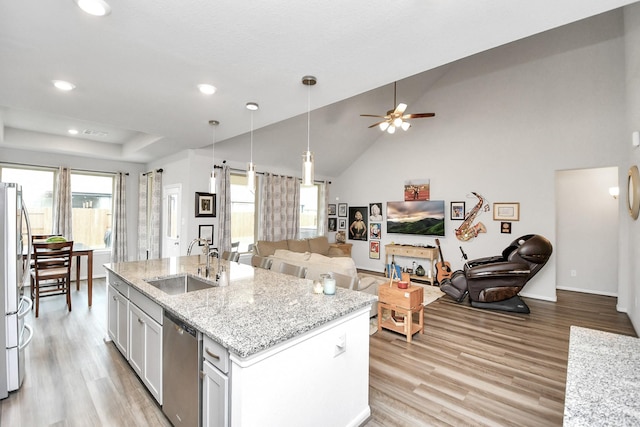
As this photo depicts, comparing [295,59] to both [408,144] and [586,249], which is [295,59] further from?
[586,249]

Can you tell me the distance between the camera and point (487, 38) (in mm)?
1901

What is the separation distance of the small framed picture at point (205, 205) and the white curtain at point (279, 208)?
4.01ft

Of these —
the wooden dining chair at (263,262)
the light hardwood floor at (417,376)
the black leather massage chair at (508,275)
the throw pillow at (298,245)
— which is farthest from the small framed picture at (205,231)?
the black leather massage chair at (508,275)

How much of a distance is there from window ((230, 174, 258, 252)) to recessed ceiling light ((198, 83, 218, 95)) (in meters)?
3.49

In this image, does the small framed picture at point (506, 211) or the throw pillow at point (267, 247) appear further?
the throw pillow at point (267, 247)

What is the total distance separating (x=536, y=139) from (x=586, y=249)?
2.48m

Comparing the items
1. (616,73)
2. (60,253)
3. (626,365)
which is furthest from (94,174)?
(616,73)

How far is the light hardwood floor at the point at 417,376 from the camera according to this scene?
7.14ft

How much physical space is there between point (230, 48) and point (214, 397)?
2.23 meters

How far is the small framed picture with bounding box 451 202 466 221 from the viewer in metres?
6.25

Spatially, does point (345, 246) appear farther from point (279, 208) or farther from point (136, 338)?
point (136, 338)

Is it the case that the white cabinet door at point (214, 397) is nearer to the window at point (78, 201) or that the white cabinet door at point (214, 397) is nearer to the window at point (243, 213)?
the window at point (243, 213)

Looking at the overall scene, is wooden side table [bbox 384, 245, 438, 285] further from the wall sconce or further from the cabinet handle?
the cabinet handle

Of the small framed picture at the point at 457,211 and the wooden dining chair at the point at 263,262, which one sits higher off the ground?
the small framed picture at the point at 457,211
